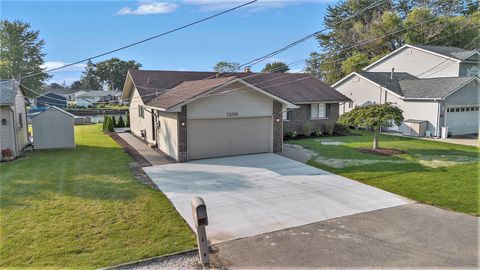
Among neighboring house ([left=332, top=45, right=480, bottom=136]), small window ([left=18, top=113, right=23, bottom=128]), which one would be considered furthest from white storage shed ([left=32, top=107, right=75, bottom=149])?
neighboring house ([left=332, top=45, right=480, bottom=136])

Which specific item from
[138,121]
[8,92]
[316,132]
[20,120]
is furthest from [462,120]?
[20,120]

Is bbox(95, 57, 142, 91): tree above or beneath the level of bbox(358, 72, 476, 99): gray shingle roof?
above

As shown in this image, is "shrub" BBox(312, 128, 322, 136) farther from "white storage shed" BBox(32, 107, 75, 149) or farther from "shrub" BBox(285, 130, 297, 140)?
"white storage shed" BBox(32, 107, 75, 149)

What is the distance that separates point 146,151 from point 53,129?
18.0 feet

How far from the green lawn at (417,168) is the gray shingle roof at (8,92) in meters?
13.4

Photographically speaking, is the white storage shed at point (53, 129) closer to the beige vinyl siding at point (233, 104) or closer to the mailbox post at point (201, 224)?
the beige vinyl siding at point (233, 104)

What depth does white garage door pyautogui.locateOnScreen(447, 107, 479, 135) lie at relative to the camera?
21641 mm

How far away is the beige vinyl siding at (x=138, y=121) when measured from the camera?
19.1m

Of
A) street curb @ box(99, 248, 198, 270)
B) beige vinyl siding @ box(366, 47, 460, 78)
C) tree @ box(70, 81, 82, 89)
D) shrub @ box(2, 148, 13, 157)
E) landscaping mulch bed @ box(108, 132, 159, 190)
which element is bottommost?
→ street curb @ box(99, 248, 198, 270)

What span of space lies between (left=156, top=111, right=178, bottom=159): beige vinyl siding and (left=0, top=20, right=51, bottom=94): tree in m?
50.1

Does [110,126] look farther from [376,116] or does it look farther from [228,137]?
[376,116]

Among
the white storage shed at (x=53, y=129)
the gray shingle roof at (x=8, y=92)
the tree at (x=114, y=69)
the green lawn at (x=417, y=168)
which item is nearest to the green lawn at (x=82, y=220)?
the gray shingle roof at (x=8, y=92)

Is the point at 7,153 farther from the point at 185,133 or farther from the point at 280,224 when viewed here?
the point at 280,224

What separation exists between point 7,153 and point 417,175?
16819mm
